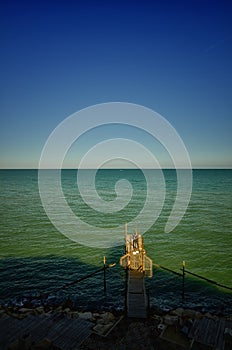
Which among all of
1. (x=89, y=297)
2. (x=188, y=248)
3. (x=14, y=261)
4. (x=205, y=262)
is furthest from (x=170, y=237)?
(x=14, y=261)

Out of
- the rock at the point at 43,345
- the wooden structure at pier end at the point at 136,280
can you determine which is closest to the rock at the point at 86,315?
the wooden structure at pier end at the point at 136,280

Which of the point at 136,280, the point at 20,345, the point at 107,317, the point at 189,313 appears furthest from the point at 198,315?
the point at 20,345

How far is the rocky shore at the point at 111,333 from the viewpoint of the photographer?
12.8 meters

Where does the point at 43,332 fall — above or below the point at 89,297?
above

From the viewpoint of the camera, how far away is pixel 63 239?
3450 cm

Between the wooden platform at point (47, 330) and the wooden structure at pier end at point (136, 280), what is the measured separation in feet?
11.0

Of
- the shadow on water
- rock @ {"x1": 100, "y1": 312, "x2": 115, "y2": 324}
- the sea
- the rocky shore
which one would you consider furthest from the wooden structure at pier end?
the shadow on water

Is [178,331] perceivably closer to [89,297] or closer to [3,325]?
[89,297]

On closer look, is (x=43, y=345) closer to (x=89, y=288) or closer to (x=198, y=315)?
(x=89, y=288)

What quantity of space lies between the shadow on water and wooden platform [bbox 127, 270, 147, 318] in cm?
173

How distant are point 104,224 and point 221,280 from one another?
81.0 ft

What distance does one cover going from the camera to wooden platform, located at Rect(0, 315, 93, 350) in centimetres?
1287

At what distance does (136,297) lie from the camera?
56.1 ft

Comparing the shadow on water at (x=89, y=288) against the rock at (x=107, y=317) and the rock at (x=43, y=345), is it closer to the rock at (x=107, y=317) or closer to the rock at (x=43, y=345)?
the rock at (x=107, y=317)
